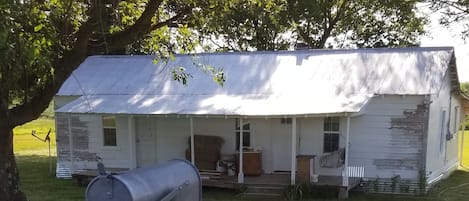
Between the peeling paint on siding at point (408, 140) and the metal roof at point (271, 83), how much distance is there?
0.60 meters

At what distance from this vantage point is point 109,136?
1366cm

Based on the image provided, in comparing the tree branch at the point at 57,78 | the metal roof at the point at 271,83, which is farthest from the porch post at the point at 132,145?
the tree branch at the point at 57,78

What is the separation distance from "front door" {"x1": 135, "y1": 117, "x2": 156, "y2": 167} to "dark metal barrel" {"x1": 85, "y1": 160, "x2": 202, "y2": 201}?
7.91m

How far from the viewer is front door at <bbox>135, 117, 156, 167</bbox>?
44.2 ft

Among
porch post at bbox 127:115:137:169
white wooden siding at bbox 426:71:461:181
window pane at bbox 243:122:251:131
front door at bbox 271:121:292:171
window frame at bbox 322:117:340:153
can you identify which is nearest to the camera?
white wooden siding at bbox 426:71:461:181

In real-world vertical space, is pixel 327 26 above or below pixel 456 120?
above

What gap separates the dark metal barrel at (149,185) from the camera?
14.3 feet

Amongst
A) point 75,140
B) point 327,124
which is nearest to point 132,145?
A: point 75,140

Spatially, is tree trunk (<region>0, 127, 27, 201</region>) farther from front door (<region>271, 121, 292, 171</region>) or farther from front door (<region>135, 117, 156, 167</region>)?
front door (<region>271, 121, 292, 171</region>)

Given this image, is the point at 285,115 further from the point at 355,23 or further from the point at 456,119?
the point at 355,23

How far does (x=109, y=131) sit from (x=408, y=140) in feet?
27.2

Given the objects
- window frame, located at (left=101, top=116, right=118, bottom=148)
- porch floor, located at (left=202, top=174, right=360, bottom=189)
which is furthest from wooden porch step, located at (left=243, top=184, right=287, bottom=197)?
window frame, located at (left=101, top=116, right=118, bottom=148)

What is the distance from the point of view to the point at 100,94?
530 inches

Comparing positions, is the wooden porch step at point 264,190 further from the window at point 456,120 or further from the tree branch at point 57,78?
the window at point 456,120
